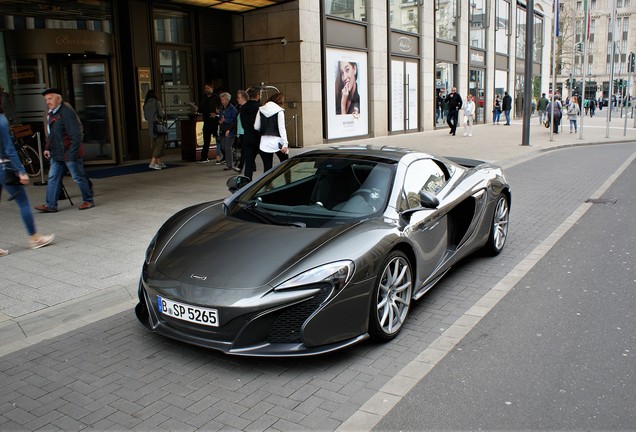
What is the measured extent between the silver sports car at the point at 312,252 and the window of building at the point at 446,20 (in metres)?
24.7

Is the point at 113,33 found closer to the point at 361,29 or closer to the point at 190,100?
the point at 190,100

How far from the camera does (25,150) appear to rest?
1254 centimetres

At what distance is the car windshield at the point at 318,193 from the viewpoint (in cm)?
471

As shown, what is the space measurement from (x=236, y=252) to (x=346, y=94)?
17975 mm

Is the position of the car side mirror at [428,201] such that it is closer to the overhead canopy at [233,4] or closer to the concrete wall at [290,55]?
the overhead canopy at [233,4]

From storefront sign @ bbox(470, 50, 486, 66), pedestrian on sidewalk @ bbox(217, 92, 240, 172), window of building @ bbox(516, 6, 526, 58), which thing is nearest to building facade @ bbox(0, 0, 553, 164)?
pedestrian on sidewalk @ bbox(217, 92, 240, 172)

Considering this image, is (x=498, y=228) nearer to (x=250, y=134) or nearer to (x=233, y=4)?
(x=250, y=134)

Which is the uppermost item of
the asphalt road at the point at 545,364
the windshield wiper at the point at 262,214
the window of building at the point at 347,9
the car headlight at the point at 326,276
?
the window of building at the point at 347,9

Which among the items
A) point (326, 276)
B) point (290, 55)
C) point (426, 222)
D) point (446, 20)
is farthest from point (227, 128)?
point (446, 20)

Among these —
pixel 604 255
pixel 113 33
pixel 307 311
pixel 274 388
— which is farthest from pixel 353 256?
pixel 113 33

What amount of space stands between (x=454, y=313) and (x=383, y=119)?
19780mm

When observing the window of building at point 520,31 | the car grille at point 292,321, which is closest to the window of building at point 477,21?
the window of building at point 520,31

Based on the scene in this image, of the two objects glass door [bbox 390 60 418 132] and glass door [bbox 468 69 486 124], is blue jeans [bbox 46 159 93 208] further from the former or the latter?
glass door [bbox 468 69 486 124]

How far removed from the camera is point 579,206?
9.83 m
